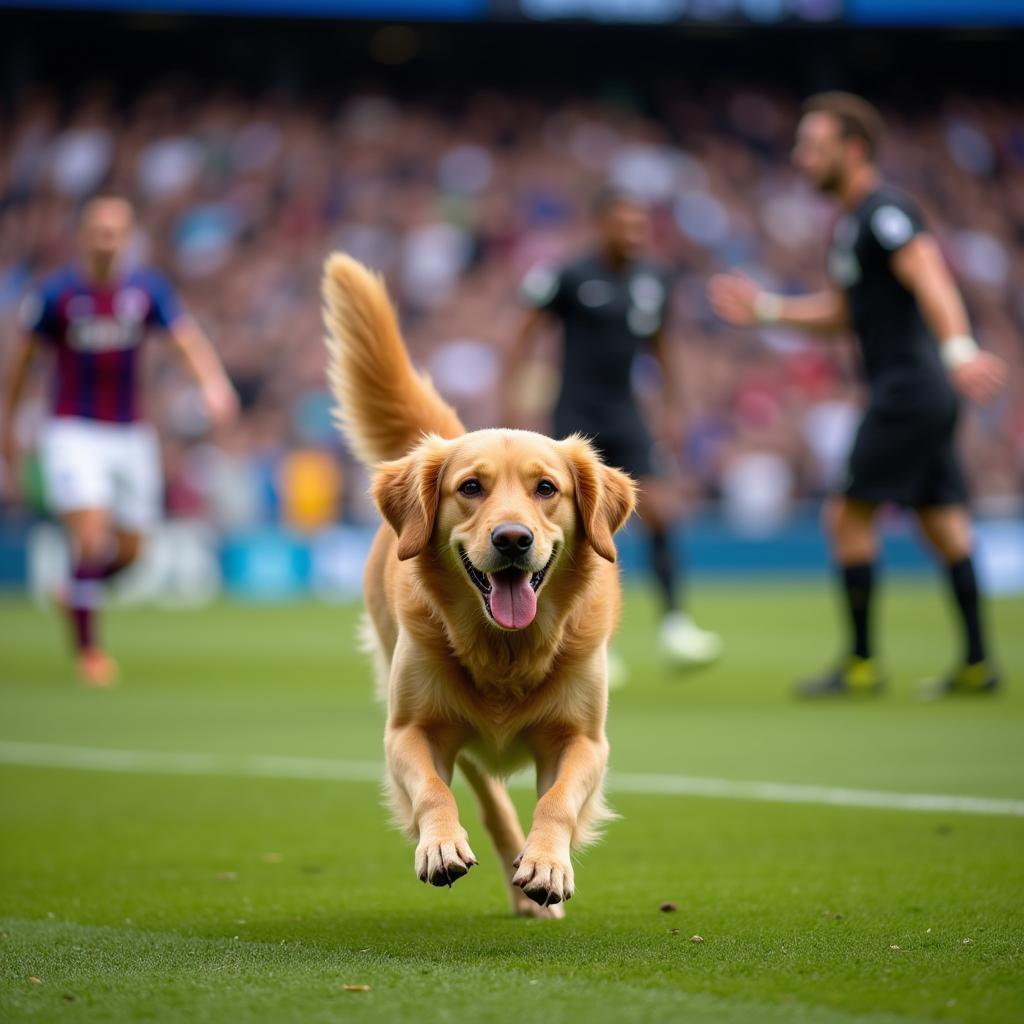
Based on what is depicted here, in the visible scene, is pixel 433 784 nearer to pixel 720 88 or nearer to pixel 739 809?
pixel 739 809

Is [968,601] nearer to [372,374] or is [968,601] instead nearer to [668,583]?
[668,583]

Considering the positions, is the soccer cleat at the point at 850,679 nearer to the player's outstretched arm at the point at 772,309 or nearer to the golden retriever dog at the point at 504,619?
the player's outstretched arm at the point at 772,309

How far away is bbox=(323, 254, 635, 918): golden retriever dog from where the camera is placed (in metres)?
4.16

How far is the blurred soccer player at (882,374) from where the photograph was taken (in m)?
8.62

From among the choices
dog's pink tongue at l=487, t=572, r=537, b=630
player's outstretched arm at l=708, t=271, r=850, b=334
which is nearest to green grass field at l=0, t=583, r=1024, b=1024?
dog's pink tongue at l=487, t=572, r=537, b=630

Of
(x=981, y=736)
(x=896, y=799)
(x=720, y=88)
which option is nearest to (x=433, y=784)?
(x=896, y=799)

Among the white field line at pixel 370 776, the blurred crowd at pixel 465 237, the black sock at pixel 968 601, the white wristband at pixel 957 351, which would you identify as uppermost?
the blurred crowd at pixel 465 237

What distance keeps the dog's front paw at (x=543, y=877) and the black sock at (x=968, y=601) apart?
17.8 feet

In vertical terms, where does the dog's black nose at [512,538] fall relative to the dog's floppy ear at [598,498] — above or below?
below

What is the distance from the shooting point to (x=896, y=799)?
19.6 ft

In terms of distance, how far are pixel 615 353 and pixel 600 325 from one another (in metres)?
0.19

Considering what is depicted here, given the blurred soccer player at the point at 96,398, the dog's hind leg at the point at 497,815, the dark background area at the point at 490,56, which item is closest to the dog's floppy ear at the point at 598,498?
the dog's hind leg at the point at 497,815

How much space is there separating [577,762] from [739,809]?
1.89m

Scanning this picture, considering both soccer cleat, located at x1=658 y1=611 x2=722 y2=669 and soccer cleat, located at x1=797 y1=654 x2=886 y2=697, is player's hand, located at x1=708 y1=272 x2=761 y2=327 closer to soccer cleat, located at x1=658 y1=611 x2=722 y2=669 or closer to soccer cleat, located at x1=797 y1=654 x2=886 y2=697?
soccer cleat, located at x1=797 y1=654 x2=886 y2=697
